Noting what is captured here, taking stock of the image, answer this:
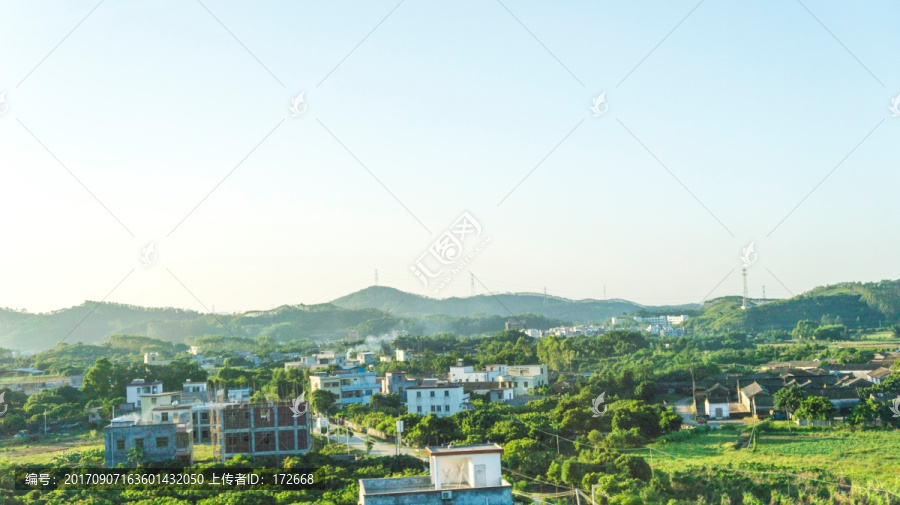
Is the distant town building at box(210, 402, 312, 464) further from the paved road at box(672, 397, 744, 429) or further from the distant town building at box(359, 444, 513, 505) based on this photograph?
the paved road at box(672, 397, 744, 429)

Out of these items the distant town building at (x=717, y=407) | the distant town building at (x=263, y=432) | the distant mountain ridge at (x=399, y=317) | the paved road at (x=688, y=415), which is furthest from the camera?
the distant mountain ridge at (x=399, y=317)

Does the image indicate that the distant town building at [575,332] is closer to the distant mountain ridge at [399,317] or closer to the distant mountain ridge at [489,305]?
the distant mountain ridge at [399,317]

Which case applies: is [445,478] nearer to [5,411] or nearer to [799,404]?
[799,404]

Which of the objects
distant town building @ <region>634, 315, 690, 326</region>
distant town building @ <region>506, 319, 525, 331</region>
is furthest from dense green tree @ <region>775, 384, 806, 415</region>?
distant town building @ <region>506, 319, 525, 331</region>

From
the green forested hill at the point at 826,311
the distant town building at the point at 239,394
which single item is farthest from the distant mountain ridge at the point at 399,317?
the distant town building at the point at 239,394

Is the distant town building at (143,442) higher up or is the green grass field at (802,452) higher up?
the distant town building at (143,442)

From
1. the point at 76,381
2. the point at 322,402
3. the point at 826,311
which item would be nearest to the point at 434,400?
the point at 322,402

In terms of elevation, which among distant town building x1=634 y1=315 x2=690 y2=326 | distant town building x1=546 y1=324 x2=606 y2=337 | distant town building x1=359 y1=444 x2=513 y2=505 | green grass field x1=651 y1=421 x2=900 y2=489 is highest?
distant town building x1=634 y1=315 x2=690 y2=326
